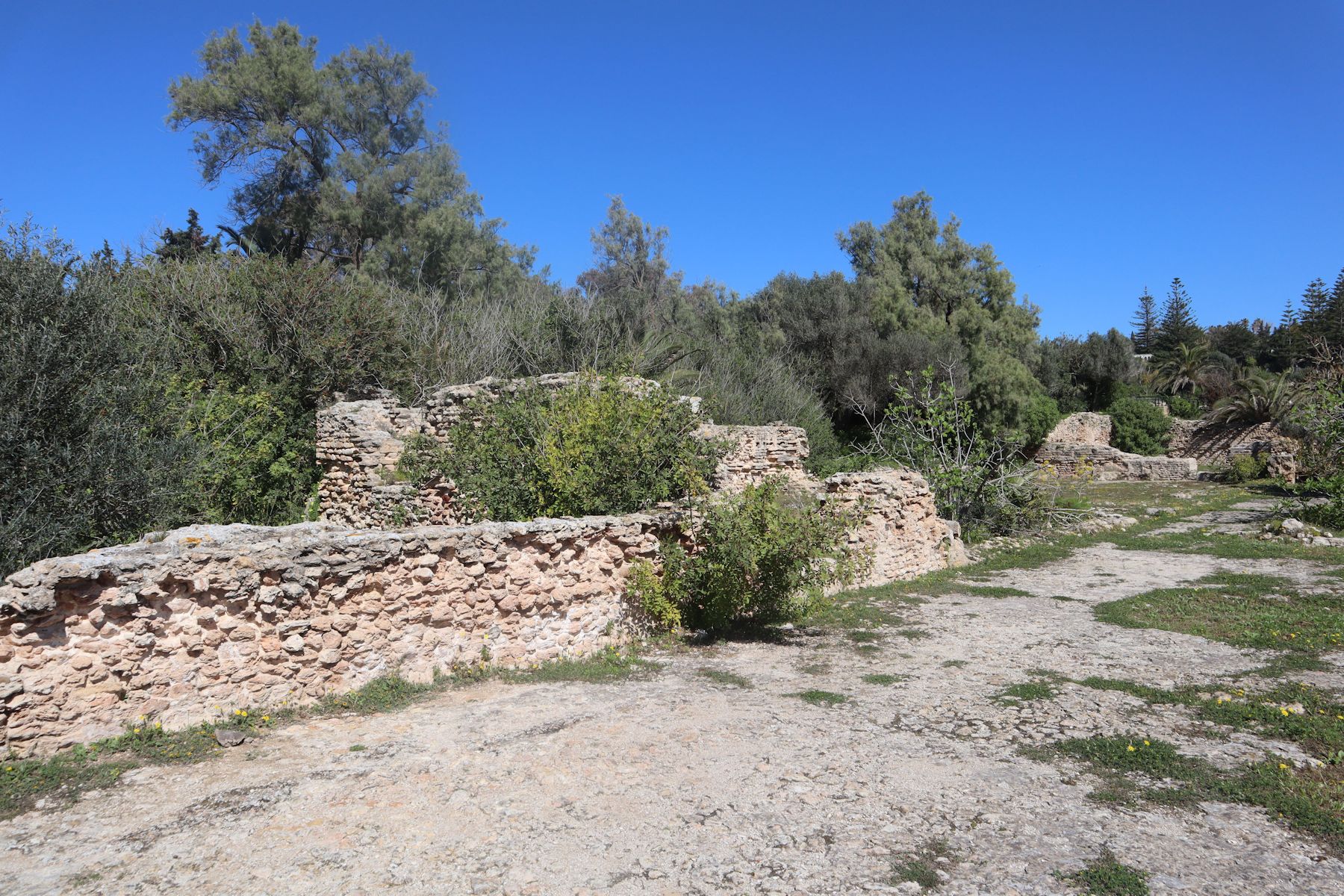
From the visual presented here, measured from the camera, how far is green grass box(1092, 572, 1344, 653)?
7508 mm

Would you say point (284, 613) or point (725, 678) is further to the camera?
point (725, 678)

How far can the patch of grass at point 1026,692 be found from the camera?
5977 mm

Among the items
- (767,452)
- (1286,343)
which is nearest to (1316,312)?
(1286,343)

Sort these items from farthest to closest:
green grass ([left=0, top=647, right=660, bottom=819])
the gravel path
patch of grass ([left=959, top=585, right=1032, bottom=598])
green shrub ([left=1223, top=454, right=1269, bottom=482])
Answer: green shrub ([left=1223, top=454, right=1269, bottom=482])
patch of grass ([left=959, top=585, right=1032, bottom=598])
green grass ([left=0, top=647, right=660, bottom=819])
the gravel path

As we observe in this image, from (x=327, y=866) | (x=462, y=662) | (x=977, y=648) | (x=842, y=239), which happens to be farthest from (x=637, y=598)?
(x=842, y=239)

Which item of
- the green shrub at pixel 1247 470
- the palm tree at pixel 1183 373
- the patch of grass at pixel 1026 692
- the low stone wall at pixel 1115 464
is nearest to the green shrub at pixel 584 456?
the patch of grass at pixel 1026 692

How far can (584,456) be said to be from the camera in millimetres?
8039

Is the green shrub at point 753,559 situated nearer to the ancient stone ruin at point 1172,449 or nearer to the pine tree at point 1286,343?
the ancient stone ruin at point 1172,449

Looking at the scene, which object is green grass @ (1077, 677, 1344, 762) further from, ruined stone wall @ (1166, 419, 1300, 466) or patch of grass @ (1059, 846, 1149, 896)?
ruined stone wall @ (1166, 419, 1300, 466)

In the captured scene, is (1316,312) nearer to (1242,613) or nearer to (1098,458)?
(1098,458)

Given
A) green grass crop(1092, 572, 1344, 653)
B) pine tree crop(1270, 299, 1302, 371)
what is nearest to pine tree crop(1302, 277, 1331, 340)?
pine tree crop(1270, 299, 1302, 371)

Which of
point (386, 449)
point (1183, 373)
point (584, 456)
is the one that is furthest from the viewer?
point (1183, 373)

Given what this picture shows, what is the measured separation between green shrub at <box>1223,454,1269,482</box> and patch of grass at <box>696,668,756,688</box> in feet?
73.4

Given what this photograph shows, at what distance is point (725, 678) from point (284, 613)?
320 centimetres
